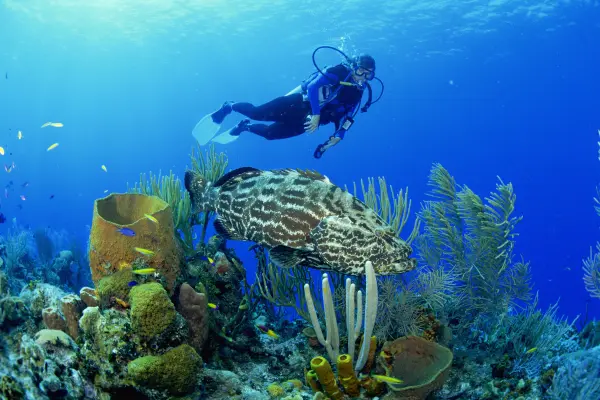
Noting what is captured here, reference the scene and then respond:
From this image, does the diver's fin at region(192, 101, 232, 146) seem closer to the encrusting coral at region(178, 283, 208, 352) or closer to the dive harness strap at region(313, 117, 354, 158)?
the dive harness strap at region(313, 117, 354, 158)

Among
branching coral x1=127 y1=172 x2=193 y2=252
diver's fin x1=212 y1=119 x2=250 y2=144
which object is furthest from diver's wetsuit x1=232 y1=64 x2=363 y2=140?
branching coral x1=127 y1=172 x2=193 y2=252

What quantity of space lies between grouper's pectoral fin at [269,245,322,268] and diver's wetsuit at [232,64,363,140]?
4.55 m

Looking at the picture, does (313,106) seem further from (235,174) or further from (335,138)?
(235,174)

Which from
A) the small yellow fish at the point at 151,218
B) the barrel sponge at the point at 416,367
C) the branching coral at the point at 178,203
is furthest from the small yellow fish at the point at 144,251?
the barrel sponge at the point at 416,367

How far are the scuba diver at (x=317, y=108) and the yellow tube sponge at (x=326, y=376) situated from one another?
5.19 m

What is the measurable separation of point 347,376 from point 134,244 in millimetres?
2608

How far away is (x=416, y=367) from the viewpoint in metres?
4.06

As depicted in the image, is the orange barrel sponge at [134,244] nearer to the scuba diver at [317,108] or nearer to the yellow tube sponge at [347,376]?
the yellow tube sponge at [347,376]

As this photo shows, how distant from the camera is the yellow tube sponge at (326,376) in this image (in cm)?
327

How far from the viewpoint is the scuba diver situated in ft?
27.6

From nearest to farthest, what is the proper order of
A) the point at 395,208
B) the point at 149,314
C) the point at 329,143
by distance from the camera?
the point at 149,314
the point at 395,208
the point at 329,143

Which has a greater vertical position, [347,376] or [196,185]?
[196,185]

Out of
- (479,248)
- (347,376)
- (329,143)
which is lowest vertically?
(479,248)

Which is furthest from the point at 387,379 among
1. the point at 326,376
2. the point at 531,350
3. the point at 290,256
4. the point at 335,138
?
the point at 335,138
